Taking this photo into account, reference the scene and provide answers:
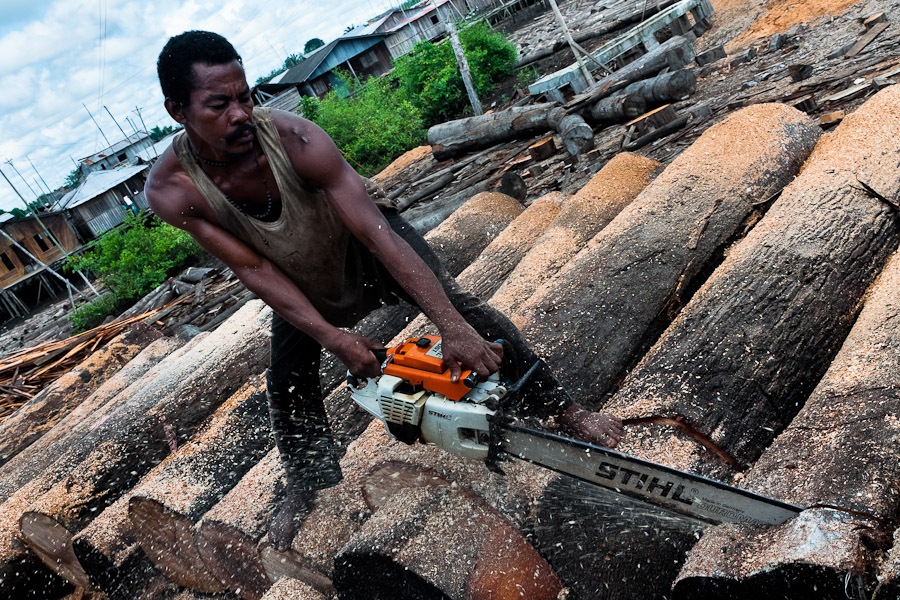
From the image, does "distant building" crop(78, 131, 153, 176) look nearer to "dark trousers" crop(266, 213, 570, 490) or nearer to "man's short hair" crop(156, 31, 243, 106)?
"dark trousers" crop(266, 213, 570, 490)

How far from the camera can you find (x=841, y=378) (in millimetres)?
1928

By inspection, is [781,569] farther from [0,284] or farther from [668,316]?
[0,284]

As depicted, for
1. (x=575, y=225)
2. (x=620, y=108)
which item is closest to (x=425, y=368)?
(x=575, y=225)

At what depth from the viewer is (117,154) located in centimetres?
3622

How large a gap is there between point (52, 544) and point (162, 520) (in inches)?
33.0

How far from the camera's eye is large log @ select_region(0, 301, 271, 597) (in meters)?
3.37

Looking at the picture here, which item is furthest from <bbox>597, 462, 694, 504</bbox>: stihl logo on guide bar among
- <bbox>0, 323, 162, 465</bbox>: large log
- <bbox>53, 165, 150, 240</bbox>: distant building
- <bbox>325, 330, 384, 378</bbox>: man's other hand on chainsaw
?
<bbox>53, 165, 150, 240</bbox>: distant building

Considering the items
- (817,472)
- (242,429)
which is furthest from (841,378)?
(242,429)

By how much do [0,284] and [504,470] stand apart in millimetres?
27311

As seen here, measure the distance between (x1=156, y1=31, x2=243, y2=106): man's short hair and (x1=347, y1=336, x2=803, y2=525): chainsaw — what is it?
1.09 meters

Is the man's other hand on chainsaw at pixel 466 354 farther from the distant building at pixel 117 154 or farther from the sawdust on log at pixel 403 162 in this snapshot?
the distant building at pixel 117 154

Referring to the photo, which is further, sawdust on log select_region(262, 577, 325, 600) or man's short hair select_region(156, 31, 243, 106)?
Answer: sawdust on log select_region(262, 577, 325, 600)

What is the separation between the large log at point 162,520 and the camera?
3.00 meters

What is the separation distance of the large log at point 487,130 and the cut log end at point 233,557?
7.51 m
